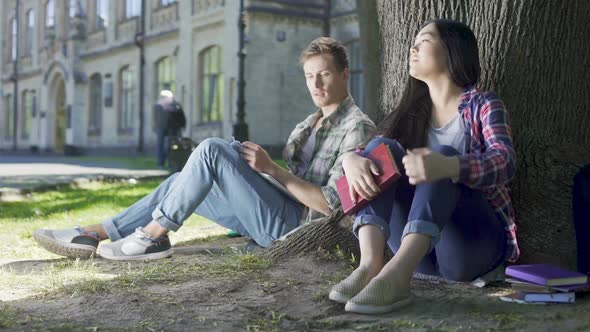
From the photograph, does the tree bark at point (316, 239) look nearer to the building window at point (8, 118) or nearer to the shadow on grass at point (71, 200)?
the shadow on grass at point (71, 200)

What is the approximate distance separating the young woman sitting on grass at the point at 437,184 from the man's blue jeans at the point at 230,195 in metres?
0.83

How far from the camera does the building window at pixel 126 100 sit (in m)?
28.1

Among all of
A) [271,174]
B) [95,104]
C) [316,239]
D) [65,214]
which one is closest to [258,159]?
[271,174]

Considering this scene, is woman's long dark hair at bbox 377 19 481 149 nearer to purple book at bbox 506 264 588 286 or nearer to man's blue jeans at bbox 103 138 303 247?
purple book at bbox 506 264 588 286

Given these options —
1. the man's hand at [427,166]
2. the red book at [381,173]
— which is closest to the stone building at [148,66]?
the red book at [381,173]

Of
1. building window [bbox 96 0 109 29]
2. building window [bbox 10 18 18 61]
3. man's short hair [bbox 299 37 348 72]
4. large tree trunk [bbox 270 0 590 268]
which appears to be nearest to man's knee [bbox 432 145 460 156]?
large tree trunk [bbox 270 0 590 268]

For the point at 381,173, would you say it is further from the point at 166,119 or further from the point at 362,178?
the point at 166,119

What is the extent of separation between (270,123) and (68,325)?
18.8m

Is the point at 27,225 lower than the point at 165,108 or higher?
lower

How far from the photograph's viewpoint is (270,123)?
2170 cm

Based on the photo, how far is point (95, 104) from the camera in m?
31.2

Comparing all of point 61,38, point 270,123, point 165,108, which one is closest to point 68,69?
point 61,38

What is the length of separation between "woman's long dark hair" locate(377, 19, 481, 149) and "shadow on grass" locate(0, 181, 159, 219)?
4891 millimetres

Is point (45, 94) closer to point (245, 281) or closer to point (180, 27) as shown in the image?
point (180, 27)
